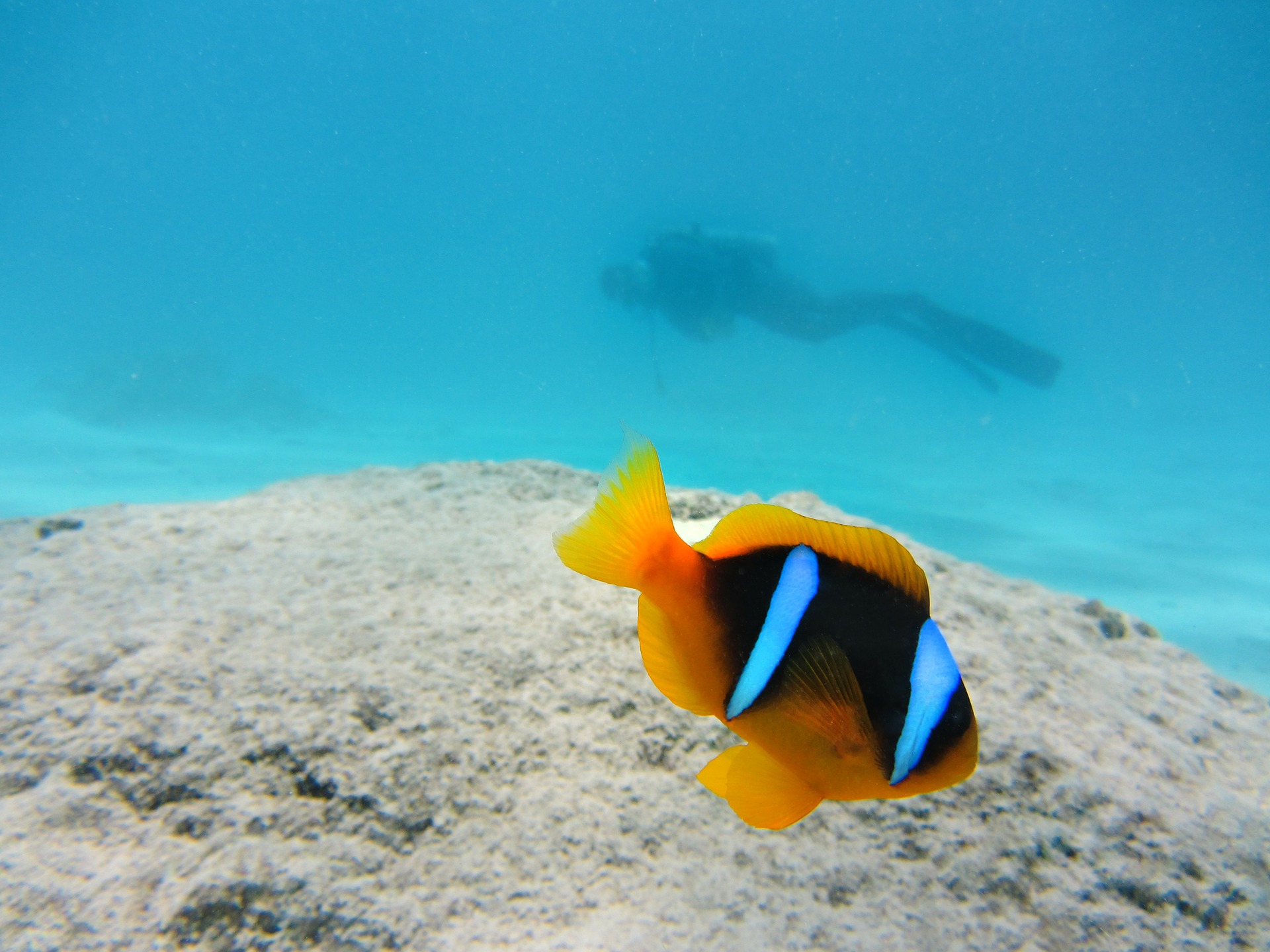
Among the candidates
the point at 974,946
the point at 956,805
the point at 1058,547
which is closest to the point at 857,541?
the point at 974,946

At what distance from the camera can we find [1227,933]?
4.41 feet

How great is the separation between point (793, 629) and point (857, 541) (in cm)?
17

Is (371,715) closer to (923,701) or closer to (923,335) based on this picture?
(923,701)

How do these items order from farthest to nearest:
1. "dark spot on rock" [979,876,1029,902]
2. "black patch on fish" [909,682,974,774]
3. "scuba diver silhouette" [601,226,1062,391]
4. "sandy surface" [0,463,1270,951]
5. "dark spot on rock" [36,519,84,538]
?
"scuba diver silhouette" [601,226,1062,391] → "dark spot on rock" [36,519,84,538] → "dark spot on rock" [979,876,1029,902] → "sandy surface" [0,463,1270,951] → "black patch on fish" [909,682,974,774]

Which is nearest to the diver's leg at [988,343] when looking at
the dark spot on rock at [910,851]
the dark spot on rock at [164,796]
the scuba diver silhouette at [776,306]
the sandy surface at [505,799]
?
the scuba diver silhouette at [776,306]

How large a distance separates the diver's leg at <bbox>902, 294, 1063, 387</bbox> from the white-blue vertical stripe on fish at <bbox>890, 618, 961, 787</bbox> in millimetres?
18517

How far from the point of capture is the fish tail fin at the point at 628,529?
82cm

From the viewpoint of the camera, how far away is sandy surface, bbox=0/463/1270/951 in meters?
1.32

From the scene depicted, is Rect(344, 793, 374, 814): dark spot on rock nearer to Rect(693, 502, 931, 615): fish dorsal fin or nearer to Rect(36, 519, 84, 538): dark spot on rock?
Rect(693, 502, 931, 615): fish dorsal fin

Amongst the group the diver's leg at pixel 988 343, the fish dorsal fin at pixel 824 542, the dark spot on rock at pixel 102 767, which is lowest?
the dark spot on rock at pixel 102 767

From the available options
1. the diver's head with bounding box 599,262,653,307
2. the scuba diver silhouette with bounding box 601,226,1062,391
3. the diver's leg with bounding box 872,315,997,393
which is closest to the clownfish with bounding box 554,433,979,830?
the scuba diver silhouette with bounding box 601,226,1062,391

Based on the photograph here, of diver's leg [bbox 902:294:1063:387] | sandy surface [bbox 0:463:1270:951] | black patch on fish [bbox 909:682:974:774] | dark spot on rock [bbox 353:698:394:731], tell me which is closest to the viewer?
black patch on fish [bbox 909:682:974:774]

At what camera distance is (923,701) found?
2.49 feet

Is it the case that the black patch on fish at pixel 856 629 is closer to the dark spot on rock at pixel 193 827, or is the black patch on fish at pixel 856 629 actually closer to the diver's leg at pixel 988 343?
the dark spot on rock at pixel 193 827
